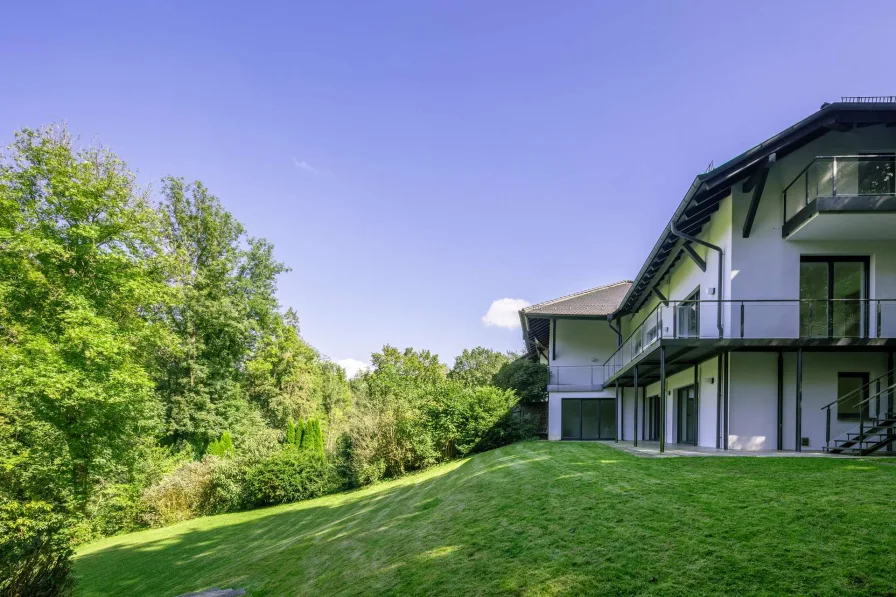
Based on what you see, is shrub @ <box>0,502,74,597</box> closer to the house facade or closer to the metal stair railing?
the house facade

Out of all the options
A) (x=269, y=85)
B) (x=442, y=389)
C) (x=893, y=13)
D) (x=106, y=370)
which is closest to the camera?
(x=893, y=13)

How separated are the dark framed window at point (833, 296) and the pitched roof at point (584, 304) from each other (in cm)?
1083

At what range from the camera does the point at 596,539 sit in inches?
214

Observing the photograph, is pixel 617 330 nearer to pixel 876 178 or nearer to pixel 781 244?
pixel 781 244

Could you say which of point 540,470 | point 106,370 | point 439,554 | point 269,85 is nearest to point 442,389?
point 540,470

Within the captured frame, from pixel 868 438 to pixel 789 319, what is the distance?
2865mm

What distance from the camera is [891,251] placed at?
480 inches

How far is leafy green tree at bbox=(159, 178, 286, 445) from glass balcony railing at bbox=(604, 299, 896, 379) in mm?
23205

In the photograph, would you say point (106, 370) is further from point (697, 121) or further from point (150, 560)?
point (697, 121)

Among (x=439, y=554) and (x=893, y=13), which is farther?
(x=893, y=13)

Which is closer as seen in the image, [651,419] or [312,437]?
[651,419]

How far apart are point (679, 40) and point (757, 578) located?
45.3 feet

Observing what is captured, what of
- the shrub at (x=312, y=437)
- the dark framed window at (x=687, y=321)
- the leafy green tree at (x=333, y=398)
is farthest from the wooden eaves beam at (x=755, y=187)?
the leafy green tree at (x=333, y=398)

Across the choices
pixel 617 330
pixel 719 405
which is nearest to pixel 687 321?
pixel 719 405
